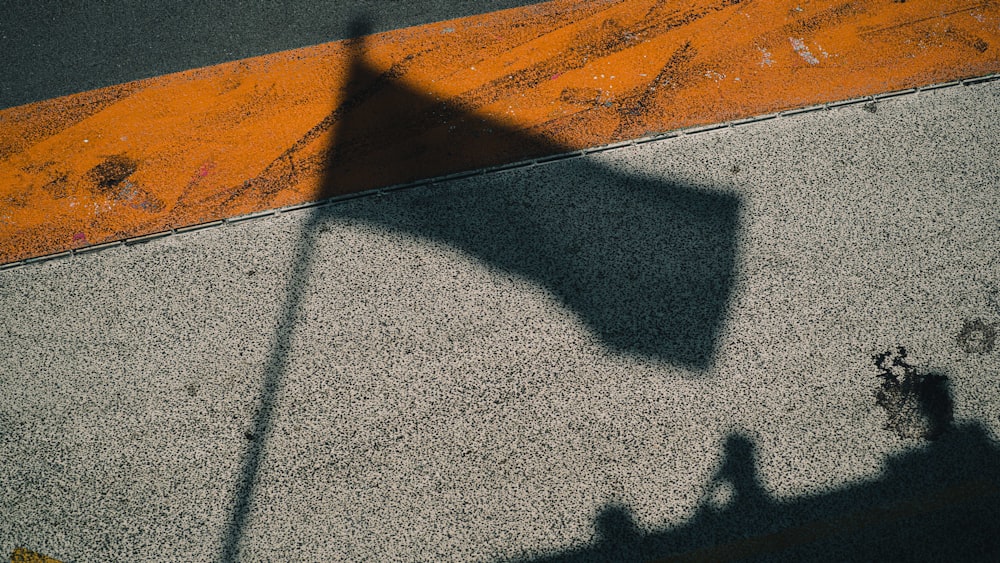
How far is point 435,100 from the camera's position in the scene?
3750 mm

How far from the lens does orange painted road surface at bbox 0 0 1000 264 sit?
11.5 feet

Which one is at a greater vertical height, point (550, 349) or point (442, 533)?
point (550, 349)

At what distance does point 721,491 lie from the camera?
109 inches

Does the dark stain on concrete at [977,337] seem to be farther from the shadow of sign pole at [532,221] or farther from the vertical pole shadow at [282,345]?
the vertical pole shadow at [282,345]

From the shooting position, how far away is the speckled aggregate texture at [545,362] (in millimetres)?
2766

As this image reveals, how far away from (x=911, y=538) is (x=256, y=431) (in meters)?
3.03

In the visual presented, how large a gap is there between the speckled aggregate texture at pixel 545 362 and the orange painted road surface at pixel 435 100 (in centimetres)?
22

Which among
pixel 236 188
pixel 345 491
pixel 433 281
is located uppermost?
pixel 236 188

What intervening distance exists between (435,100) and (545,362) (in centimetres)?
180

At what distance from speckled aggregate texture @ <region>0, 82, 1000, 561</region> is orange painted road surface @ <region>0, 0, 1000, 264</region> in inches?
8.8

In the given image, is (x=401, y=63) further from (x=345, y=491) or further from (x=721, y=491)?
(x=721, y=491)

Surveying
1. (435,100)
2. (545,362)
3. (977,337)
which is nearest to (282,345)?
(545,362)

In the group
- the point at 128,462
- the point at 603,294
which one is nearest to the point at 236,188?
the point at 128,462

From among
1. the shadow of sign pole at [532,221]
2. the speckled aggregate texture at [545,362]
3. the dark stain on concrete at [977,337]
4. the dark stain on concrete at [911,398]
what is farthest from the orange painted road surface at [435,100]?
the dark stain on concrete at [911,398]
